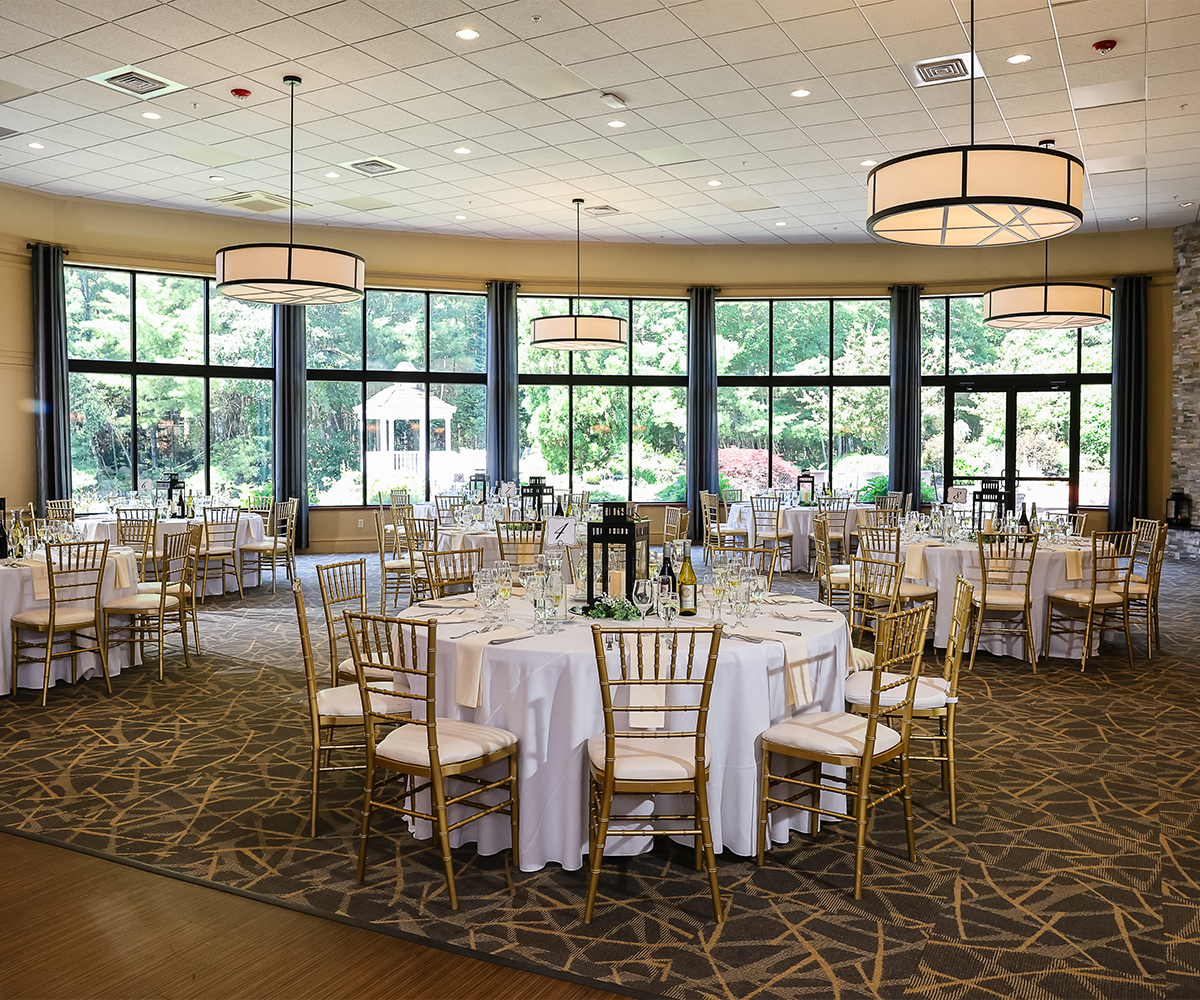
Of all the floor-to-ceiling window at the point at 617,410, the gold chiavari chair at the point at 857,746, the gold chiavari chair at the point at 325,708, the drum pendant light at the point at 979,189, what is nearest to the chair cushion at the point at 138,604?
the gold chiavari chair at the point at 325,708

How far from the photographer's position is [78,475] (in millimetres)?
13328

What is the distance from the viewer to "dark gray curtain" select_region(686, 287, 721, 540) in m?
15.9

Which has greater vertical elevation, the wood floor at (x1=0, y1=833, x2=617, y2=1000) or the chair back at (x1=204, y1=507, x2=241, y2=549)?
the chair back at (x1=204, y1=507, x2=241, y2=549)

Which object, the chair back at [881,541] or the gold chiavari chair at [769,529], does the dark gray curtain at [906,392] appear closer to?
the gold chiavari chair at [769,529]

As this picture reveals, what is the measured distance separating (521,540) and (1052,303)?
653 centimetres

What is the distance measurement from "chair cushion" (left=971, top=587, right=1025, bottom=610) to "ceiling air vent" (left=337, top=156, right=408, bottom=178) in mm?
7821

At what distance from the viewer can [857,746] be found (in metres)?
3.85

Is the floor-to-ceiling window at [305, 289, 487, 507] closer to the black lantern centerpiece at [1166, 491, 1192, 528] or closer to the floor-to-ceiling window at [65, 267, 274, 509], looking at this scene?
the floor-to-ceiling window at [65, 267, 274, 509]

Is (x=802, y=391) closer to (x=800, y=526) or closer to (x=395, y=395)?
(x=800, y=526)

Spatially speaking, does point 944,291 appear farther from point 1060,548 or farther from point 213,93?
point 213,93

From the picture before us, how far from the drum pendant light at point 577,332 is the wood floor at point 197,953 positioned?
31.4 feet

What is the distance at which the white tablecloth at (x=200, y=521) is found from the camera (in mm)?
10109

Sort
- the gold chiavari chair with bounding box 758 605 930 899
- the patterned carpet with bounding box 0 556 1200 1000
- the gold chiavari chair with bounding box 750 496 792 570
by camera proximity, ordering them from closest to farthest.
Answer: the patterned carpet with bounding box 0 556 1200 1000 < the gold chiavari chair with bounding box 758 605 930 899 < the gold chiavari chair with bounding box 750 496 792 570

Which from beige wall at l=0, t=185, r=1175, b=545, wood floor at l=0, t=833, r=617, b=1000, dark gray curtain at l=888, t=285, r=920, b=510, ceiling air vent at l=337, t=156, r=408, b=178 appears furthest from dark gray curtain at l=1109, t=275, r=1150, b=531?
wood floor at l=0, t=833, r=617, b=1000
